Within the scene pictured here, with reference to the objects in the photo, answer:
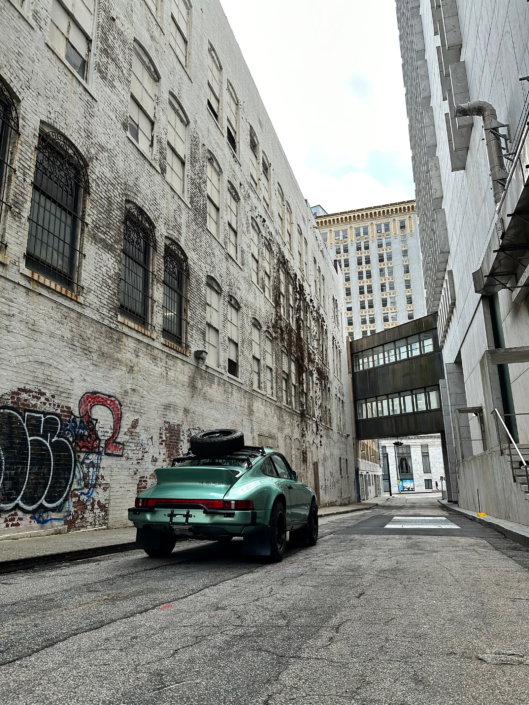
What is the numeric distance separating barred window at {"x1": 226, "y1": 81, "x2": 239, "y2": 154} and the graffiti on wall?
1578 centimetres

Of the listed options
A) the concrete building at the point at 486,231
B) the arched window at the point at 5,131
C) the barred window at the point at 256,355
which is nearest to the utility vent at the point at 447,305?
the concrete building at the point at 486,231

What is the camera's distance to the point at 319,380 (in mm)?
35219

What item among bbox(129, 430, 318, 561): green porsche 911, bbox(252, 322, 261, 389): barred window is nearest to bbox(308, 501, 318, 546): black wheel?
bbox(129, 430, 318, 561): green porsche 911

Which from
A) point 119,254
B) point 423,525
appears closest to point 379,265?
point 423,525

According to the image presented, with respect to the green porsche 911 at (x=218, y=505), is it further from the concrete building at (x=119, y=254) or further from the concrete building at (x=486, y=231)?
the concrete building at (x=486, y=231)

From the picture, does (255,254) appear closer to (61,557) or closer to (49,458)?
(49,458)

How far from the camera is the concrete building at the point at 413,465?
80.2 m

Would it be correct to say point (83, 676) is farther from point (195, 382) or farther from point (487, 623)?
point (195, 382)

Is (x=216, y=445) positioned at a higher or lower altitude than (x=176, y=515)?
higher

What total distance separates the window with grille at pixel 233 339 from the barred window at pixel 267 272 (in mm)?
4896

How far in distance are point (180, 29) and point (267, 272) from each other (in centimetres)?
1140

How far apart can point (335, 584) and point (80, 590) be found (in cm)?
Answer: 250

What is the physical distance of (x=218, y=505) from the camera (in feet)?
20.7

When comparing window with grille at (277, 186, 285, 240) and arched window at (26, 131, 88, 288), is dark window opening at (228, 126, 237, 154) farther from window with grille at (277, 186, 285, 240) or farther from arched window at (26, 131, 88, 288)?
arched window at (26, 131, 88, 288)
